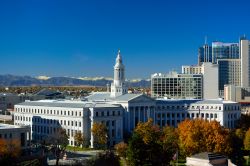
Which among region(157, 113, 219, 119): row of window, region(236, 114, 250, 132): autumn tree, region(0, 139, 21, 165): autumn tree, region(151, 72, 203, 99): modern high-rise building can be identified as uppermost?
region(151, 72, 203, 99): modern high-rise building

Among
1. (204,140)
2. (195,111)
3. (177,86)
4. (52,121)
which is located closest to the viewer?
(204,140)

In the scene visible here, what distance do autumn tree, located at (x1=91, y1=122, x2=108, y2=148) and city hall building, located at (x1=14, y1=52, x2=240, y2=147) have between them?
9.47 ft

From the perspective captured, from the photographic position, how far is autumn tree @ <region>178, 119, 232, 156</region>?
77125mm

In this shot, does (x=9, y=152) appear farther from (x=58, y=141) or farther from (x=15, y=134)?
(x=58, y=141)

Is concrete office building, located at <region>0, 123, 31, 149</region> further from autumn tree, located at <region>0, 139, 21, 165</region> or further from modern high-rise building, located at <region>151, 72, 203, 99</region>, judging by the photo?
modern high-rise building, located at <region>151, 72, 203, 99</region>

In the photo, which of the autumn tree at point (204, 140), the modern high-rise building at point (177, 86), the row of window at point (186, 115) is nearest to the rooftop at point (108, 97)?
the row of window at point (186, 115)

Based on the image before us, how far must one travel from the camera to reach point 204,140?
260ft

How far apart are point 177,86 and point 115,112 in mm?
83247

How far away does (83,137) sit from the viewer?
9469 centimetres

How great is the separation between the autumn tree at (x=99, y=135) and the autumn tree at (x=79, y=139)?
7.90 ft

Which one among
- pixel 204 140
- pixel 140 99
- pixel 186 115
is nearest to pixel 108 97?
pixel 140 99

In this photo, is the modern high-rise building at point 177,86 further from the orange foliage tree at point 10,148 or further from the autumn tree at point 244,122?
the orange foliage tree at point 10,148

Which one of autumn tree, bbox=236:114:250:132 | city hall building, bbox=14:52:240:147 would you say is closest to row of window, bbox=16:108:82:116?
city hall building, bbox=14:52:240:147

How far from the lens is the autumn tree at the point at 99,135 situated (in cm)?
9181
